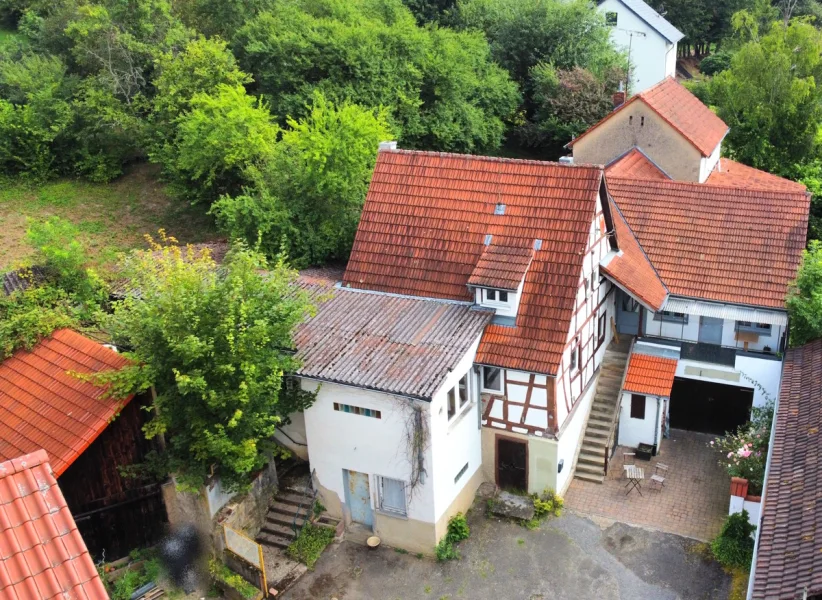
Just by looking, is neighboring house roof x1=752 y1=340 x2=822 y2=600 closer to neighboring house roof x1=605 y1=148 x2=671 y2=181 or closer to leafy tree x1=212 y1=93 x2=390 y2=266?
neighboring house roof x1=605 y1=148 x2=671 y2=181

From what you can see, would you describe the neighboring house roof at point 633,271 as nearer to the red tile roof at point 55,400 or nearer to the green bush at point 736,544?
the green bush at point 736,544

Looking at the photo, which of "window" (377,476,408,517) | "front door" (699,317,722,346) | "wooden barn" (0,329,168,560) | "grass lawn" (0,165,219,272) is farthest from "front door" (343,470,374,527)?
"grass lawn" (0,165,219,272)

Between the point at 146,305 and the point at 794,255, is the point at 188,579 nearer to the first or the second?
the point at 146,305

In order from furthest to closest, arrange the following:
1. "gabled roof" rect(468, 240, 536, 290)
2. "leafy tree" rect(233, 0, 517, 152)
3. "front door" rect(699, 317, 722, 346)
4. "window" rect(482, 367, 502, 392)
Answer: "leafy tree" rect(233, 0, 517, 152)
"front door" rect(699, 317, 722, 346)
"window" rect(482, 367, 502, 392)
"gabled roof" rect(468, 240, 536, 290)

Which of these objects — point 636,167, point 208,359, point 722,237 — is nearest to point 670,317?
point 722,237

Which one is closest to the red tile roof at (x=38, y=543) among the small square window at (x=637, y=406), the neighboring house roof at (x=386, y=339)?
the neighboring house roof at (x=386, y=339)
